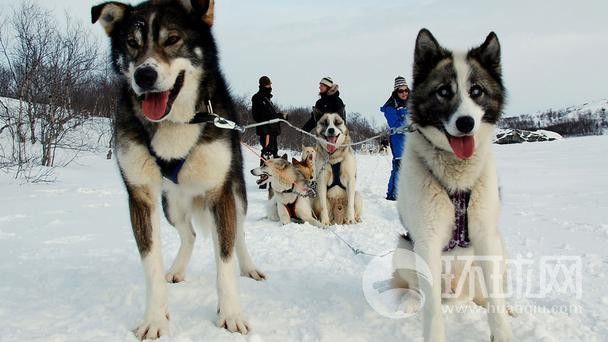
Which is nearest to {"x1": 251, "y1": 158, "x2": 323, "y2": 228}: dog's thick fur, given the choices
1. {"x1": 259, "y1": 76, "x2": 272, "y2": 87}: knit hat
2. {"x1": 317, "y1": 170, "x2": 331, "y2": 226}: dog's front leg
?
{"x1": 317, "y1": 170, "x2": 331, "y2": 226}: dog's front leg

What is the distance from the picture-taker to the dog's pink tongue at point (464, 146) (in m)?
2.18

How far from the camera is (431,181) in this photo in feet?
7.36

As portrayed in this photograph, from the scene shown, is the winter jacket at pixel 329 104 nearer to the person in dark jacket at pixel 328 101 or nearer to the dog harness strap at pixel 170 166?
the person in dark jacket at pixel 328 101

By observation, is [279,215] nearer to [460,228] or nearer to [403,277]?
[403,277]

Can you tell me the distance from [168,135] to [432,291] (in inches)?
58.7

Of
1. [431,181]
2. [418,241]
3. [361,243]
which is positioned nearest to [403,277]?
[418,241]

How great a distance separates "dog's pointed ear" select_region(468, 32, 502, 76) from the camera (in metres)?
2.34

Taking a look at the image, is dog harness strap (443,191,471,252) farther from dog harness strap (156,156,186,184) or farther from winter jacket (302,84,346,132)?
winter jacket (302,84,346,132)

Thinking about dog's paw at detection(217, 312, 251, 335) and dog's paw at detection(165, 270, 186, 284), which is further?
dog's paw at detection(165, 270, 186, 284)

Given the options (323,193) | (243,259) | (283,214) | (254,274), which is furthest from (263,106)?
(254,274)

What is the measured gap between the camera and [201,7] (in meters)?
2.34

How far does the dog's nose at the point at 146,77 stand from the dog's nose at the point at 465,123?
1.41m

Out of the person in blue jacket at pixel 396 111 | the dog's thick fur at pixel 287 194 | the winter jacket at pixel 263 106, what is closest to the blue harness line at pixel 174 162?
the dog's thick fur at pixel 287 194

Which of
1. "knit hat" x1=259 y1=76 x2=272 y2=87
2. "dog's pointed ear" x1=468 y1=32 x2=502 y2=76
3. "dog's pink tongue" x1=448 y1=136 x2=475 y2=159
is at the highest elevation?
"knit hat" x1=259 y1=76 x2=272 y2=87
